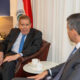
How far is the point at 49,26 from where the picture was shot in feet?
13.2

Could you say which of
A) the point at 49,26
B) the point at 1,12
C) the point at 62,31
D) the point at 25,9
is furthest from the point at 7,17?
the point at 62,31

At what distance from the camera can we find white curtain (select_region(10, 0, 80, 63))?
345 centimetres

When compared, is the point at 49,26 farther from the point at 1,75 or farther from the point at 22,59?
the point at 1,75

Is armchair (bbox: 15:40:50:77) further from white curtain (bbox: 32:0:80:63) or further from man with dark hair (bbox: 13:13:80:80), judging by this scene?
man with dark hair (bbox: 13:13:80:80)

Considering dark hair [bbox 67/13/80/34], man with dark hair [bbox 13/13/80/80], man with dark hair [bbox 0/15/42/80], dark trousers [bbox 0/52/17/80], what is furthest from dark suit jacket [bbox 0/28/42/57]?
dark hair [bbox 67/13/80/34]

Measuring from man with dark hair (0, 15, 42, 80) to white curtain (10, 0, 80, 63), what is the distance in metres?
0.37

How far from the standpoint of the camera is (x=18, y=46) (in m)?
3.80

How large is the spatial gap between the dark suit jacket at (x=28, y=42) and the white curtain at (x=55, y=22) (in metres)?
0.37

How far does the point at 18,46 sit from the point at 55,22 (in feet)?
2.80

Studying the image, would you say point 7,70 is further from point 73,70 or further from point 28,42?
point 73,70

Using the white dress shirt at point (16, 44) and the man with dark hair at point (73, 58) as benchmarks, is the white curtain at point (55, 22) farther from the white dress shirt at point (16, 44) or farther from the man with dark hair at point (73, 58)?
the man with dark hair at point (73, 58)

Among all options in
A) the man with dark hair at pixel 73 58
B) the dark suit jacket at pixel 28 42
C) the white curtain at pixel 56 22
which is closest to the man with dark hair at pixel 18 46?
the dark suit jacket at pixel 28 42

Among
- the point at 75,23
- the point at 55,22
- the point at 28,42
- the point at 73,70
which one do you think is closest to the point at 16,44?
the point at 28,42

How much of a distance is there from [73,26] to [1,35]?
4009 mm
